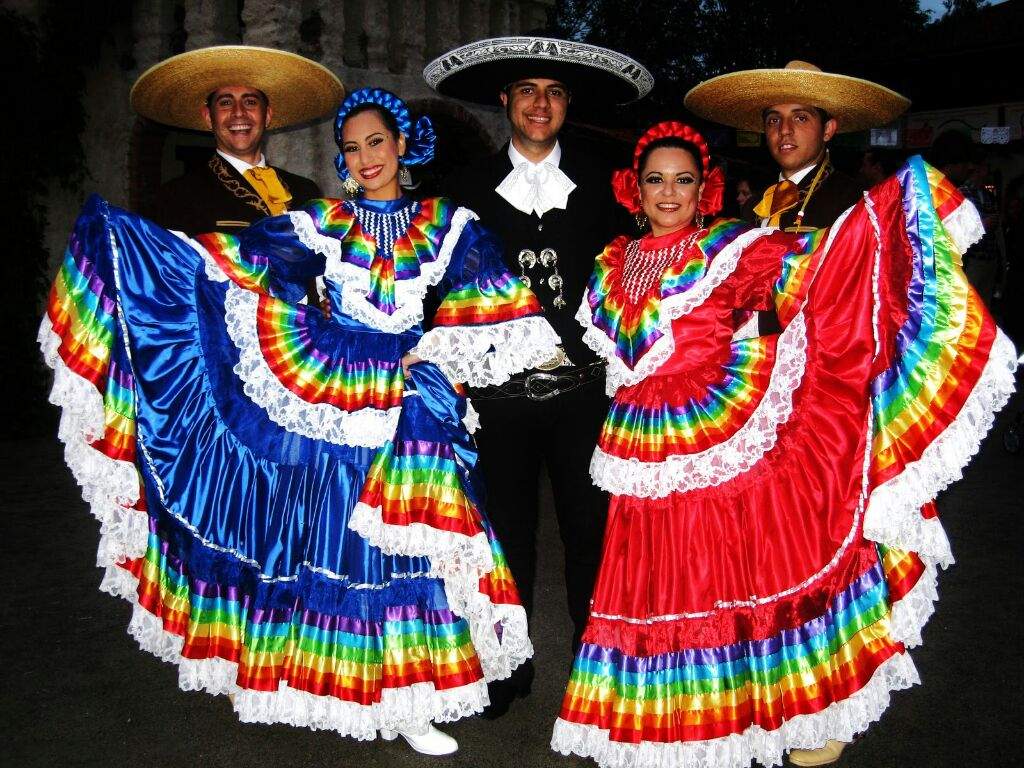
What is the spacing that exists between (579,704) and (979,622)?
220 centimetres

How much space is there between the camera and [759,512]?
2.44 m

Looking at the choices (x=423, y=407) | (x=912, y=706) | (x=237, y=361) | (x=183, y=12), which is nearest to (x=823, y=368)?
(x=423, y=407)

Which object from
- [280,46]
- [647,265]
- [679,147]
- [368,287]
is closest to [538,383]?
[647,265]

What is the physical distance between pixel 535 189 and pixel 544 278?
305mm

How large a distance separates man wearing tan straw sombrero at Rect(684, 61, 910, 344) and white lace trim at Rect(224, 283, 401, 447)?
5.21 ft

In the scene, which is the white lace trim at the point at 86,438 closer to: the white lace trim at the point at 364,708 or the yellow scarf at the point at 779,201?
the white lace trim at the point at 364,708

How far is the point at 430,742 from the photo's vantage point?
9.11ft

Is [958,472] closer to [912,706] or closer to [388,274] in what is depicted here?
[912,706]

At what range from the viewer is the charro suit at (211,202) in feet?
10.8

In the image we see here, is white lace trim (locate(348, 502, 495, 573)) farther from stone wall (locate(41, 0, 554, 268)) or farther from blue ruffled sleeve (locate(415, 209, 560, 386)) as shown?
stone wall (locate(41, 0, 554, 268))

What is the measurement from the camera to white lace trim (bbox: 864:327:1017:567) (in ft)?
7.38

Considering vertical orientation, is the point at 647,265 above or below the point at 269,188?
below

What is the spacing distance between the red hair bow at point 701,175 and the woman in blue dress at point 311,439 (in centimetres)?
47

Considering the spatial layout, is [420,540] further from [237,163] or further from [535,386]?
[237,163]
